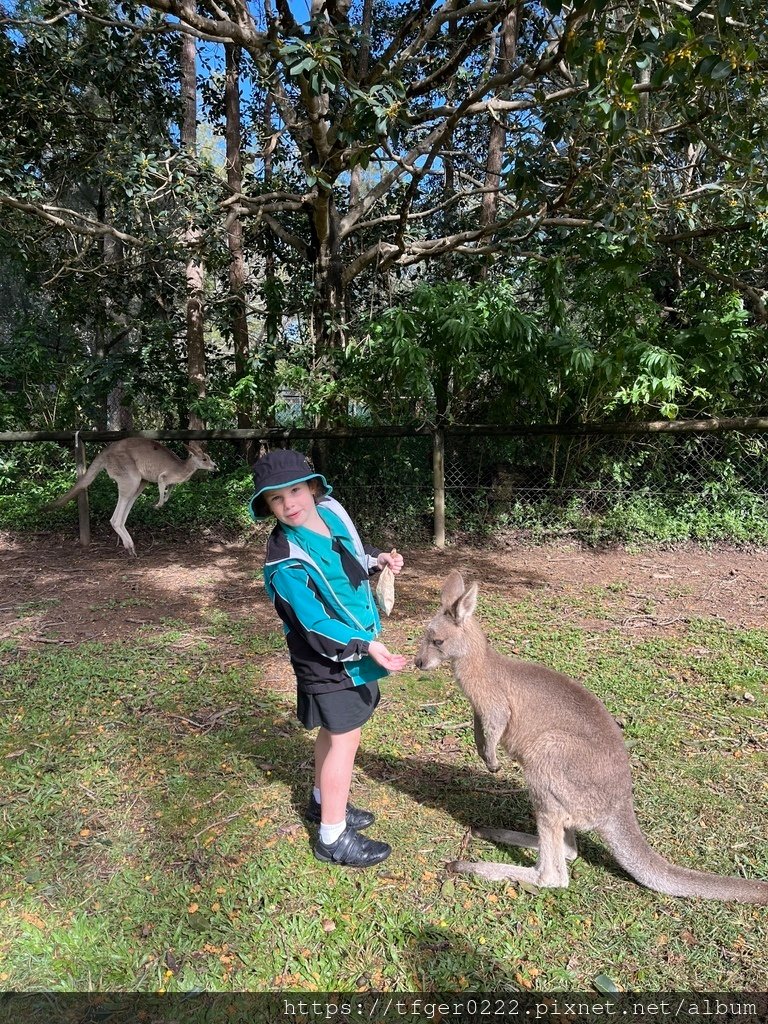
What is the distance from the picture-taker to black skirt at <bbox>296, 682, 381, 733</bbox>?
2305 millimetres

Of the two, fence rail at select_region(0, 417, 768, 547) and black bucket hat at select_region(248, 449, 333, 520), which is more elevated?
black bucket hat at select_region(248, 449, 333, 520)

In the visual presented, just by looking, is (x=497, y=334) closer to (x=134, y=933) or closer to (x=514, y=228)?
(x=514, y=228)

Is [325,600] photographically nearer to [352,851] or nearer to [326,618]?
[326,618]

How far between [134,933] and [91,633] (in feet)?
9.79

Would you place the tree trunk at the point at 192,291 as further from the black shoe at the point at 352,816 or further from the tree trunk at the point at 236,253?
the black shoe at the point at 352,816

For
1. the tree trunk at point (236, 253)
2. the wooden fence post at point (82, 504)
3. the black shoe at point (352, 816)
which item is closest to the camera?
the black shoe at point (352, 816)

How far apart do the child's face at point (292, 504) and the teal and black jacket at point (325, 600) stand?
41 millimetres

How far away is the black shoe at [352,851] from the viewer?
8.03ft

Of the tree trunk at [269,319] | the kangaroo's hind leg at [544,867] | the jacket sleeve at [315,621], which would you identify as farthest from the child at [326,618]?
the tree trunk at [269,319]

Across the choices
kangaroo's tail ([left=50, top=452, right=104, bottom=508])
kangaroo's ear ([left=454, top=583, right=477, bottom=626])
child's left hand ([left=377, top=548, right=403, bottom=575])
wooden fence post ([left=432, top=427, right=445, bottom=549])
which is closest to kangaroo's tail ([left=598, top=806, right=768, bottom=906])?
kangaroo's ear ([left=454, top=583, right=477, bottom=626])

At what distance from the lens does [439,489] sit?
22.4 ft

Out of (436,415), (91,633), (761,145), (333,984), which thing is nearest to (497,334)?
(436,415)

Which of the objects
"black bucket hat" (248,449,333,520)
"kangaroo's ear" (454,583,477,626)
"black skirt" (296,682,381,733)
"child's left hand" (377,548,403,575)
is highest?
"black bucket hat" (248,449,333,520)

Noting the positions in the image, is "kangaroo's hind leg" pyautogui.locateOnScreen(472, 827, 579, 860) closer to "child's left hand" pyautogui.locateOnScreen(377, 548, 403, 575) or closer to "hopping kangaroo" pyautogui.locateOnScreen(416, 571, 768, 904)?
"hopping kangaroo" pyautogui.locateOnScreen(416, 571, 768, 904)
